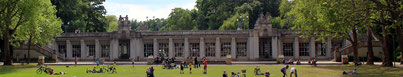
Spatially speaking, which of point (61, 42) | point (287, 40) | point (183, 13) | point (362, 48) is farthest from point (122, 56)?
point (183, 13)

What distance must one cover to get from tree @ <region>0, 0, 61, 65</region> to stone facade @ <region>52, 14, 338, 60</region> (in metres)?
11.3

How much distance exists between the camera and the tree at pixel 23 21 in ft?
146

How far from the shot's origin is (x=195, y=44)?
195 feet

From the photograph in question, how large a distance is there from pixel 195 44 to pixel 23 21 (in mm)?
22720

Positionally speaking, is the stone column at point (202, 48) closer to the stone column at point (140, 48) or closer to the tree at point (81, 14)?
the stone column at point (140, 48)

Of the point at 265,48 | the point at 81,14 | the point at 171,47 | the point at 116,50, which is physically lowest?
the point at 116,50

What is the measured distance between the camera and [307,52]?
58156mm

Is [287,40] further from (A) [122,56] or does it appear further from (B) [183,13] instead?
(B) [183,13]

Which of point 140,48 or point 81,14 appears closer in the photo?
point 140,48

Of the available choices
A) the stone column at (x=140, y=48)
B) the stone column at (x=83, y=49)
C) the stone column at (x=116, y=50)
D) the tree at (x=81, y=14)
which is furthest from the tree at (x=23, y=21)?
the tree at (x=81, y=14)

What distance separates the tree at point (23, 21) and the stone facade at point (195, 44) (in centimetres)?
1126

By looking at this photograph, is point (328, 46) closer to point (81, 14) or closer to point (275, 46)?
point (275, 46)

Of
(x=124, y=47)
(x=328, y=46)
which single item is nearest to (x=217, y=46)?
(x=124, y=47)

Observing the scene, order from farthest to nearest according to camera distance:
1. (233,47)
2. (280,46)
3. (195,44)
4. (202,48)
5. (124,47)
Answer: (124,47), (195,44), (202,48), (233,47), (280,46)
